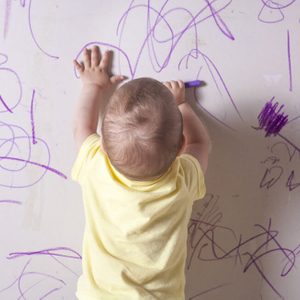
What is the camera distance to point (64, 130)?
0.69 metres

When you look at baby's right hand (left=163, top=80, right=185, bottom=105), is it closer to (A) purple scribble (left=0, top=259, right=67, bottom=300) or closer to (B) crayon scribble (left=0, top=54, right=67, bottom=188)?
(B) crayon scribble (left=0, top=54, right=67, bottom=188)

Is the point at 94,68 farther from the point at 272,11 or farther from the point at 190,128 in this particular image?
the point at 272,11

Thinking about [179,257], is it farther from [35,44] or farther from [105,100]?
[35,44]

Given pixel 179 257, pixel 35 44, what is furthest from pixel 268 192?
pixel 35 44

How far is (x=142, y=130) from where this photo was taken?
50cm

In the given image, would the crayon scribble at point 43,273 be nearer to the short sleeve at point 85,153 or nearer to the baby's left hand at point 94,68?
the short sleeve at point 85,153

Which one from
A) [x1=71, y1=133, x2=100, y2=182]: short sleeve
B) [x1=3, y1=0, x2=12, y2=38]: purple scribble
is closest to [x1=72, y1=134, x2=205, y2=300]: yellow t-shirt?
[x1=71, y1=133, x2=100, y2=182]: short sleeve

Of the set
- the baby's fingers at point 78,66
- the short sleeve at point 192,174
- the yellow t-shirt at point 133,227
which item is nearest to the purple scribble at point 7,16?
the baby's fingers at point 78,66

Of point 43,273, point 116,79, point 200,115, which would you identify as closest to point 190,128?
point 200,115

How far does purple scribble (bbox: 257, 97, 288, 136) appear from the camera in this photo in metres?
0.70

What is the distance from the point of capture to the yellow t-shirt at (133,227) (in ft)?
1.84

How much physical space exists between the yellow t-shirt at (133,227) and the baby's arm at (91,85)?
3 cm

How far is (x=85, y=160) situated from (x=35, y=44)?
21 centimetres

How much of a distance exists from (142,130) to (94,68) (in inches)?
8.2
